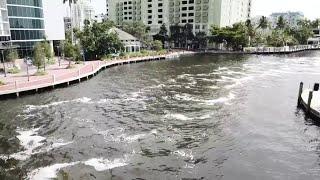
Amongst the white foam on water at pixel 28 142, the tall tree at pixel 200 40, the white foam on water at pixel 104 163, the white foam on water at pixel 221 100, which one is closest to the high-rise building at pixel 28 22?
the white foam on water at pixel 28 142

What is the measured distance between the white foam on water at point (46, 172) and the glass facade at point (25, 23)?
180 feet

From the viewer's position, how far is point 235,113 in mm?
37656

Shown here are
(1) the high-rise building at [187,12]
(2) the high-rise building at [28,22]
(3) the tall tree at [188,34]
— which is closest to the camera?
(2) the high-rise building at [28,22]

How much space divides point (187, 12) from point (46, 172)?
485 ft

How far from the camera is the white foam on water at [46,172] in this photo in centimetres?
2248

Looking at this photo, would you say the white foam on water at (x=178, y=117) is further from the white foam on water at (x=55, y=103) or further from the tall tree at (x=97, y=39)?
the tall tree at (x=97, y=39)

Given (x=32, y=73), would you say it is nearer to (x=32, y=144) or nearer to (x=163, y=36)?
(x=32, y=144)

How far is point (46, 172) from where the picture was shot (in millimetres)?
23203

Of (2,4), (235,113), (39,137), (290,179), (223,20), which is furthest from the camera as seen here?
(223,20)

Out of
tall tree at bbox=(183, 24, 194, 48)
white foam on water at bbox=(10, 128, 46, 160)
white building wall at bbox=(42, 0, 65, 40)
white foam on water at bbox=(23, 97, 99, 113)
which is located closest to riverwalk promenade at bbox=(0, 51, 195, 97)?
white foam on water at bbox=(23, 97, 99, 113)

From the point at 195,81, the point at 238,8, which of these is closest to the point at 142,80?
the point at 195,81

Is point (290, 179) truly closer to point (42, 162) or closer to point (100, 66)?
point (42, 162)

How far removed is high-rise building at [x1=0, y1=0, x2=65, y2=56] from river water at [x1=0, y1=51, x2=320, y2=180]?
27865 millimetres

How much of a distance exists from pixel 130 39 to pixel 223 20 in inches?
2587
